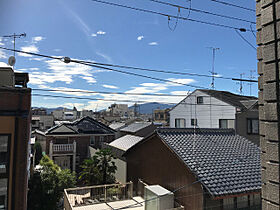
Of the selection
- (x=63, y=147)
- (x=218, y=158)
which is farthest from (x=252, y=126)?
(x=63, y=147)

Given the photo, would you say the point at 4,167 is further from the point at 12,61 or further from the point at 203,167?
the point at 203,167

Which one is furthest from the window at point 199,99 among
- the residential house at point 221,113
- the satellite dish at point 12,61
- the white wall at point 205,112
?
the satellite dish at point 12,61

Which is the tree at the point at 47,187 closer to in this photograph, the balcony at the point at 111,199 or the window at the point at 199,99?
the balcony at the point at 111,199

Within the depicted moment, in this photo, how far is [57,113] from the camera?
7150cm

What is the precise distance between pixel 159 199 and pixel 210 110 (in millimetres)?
15319

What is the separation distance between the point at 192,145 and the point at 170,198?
290cm

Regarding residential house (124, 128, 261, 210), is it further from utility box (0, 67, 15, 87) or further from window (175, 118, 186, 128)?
window (175, 118, 186, 128)

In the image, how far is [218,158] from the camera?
1000 centimetres

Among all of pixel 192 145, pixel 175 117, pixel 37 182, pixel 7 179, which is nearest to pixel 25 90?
pixel 7 179

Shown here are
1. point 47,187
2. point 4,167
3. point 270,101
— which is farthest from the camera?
point 47,187

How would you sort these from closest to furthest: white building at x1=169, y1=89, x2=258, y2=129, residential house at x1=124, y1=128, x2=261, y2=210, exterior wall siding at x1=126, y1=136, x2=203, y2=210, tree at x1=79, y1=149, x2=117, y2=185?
residential house at x1=124, y1=128, x2=261, y2=210
exterior wall siding at x1=126, y1=136, x2=203, y2=210
tree at x1=79, y1=149, x2=117, y2=185
white building at x1=169, y1=89, x2=258, y2=129

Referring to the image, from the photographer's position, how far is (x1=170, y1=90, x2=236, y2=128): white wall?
67.4 feet

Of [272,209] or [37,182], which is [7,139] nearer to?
[37,182]

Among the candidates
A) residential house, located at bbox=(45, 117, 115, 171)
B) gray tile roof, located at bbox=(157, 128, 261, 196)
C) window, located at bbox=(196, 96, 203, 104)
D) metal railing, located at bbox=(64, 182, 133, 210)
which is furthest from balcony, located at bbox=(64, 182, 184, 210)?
window, located at bbox=(196, 96, 203, 104)
